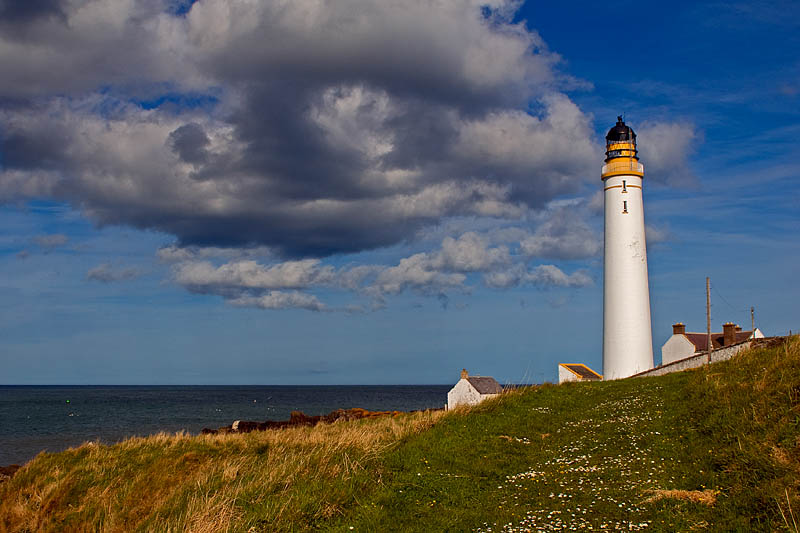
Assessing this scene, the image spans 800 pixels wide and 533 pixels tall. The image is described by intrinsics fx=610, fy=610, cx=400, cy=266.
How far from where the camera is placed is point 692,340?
1690 inches

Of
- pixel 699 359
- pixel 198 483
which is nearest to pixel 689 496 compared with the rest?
pixel 198 483

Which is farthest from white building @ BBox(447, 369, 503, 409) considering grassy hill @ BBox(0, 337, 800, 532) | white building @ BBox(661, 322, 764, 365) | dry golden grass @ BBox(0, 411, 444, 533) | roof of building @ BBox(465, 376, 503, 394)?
dry golden grass @ BBox(0, 411, 444, 533)

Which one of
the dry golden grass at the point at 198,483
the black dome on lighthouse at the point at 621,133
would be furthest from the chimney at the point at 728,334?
the dry golden grass at the point at 198,483

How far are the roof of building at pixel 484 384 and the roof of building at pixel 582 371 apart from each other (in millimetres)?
6996

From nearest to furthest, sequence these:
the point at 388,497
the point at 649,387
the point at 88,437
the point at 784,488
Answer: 1. the point at 784,488
2. the point at 388,497
3. the point at 649,387
4. the point at 88,437

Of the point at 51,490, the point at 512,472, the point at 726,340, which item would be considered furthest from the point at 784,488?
the point at 726,340

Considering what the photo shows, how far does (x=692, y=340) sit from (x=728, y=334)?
7.57ft

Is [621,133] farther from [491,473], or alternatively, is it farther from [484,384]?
[491,473]

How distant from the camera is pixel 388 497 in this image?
12055mm

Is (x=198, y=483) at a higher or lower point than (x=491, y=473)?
lower

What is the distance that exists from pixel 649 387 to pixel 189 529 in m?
18.3

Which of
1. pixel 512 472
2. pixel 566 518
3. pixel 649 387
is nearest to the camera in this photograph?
pixel 566 518

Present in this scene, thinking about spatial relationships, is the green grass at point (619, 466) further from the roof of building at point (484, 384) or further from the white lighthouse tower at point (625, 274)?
the roof of building at point (484, 384)

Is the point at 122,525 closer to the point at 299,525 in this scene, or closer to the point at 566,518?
the point at 299,525
